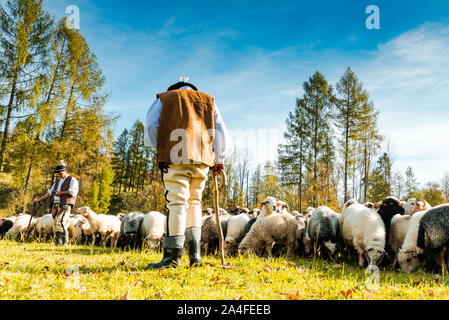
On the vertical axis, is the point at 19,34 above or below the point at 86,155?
above

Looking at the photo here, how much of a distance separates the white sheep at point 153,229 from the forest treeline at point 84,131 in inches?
318

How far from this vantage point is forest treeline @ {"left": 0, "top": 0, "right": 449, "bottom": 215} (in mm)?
14984

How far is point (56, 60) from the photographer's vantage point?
1712 centimetres

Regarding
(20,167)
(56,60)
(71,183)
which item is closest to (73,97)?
(56,60)

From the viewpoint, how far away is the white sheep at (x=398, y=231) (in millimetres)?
5773

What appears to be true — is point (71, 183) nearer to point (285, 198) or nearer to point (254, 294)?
point (254, 294)

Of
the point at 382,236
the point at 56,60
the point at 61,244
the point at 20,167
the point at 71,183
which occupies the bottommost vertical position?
the point at 61,244

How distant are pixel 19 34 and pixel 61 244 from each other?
1194 centimetres

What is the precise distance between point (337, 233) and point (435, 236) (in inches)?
83.3

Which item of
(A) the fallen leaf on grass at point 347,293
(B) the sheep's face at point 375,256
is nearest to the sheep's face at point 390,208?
(B) the sheep's face at point 375,256

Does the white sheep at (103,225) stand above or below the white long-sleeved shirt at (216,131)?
below

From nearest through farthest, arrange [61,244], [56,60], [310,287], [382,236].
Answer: [310,287] → [382,236] → [61,244] → [56,60]

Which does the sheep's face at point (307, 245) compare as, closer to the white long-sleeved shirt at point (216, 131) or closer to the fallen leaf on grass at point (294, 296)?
the white long-sleeved shirt at point (216, 131)

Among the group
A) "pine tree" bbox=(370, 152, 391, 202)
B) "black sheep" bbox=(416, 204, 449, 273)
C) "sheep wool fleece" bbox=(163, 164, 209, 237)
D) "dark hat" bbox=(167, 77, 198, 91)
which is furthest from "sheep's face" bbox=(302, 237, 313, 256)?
"pine tree" bbox=(370, 152, 391, 202)
